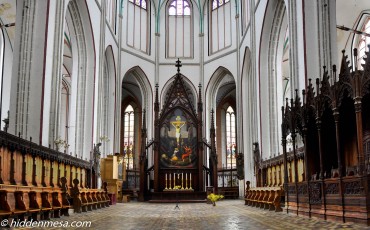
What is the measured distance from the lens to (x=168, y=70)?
34.5 meters

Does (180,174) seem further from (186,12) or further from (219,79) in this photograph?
(186,12)

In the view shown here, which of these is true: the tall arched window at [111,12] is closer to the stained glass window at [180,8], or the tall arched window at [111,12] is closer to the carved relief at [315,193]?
the stained glass window at [180,8]

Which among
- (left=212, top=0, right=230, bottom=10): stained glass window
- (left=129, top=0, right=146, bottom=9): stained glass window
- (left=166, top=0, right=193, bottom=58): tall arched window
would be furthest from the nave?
(left=212, top=0, right=230, bottom=10): stained glass window

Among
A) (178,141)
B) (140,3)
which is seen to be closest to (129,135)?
(178,141)

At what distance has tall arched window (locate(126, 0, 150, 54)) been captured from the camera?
32844 millimetres

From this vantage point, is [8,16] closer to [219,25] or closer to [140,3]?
[140,3]

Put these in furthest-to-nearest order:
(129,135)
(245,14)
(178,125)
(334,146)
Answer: (129,135), (245,14), (178,125), (334,146)

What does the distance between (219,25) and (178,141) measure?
11036 mm

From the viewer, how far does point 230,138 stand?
39250 millimetres

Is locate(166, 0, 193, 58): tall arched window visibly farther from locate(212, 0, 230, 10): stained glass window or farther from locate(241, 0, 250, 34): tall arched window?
locate(241, 0, 250, 34): tall arched window

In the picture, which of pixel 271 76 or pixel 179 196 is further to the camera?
pixel 179 196

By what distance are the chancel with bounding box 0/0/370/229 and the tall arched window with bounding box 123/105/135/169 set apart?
10 cm

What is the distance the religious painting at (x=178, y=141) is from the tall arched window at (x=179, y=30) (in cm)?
791

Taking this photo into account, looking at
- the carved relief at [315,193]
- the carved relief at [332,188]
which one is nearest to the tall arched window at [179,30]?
the carved relief at [315,193]
